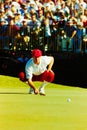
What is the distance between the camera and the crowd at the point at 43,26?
51.8 ft

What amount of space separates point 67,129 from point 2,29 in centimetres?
1156

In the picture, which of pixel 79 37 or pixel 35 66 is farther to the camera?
pixel 79 37

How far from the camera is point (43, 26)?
52.3 feet

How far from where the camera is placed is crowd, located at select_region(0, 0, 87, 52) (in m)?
15.8

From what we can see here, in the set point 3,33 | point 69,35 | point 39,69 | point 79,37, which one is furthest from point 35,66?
point 3,33

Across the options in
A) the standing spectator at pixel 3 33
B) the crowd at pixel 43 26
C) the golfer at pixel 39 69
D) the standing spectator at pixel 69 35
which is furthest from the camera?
the standing spectator at pixel 3 33

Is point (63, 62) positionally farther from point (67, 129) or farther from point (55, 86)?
point (67, 129)

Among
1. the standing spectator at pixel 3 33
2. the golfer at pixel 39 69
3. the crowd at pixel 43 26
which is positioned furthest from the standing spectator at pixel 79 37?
the golfer at pixel 39 69

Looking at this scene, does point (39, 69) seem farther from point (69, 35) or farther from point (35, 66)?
point (69, 35)

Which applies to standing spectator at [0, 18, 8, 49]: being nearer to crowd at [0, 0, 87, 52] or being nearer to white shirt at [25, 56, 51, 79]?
crowd at [0, 0, 87, 52]

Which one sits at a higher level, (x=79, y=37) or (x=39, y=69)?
(x=79, y=37)

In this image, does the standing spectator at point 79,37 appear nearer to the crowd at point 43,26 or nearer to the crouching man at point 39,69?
the crowd at point 43,26

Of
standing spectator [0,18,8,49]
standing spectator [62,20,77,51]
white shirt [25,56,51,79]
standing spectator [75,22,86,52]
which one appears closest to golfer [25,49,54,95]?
white shirt [25,56,51,79]

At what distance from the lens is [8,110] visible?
6.96 metres
